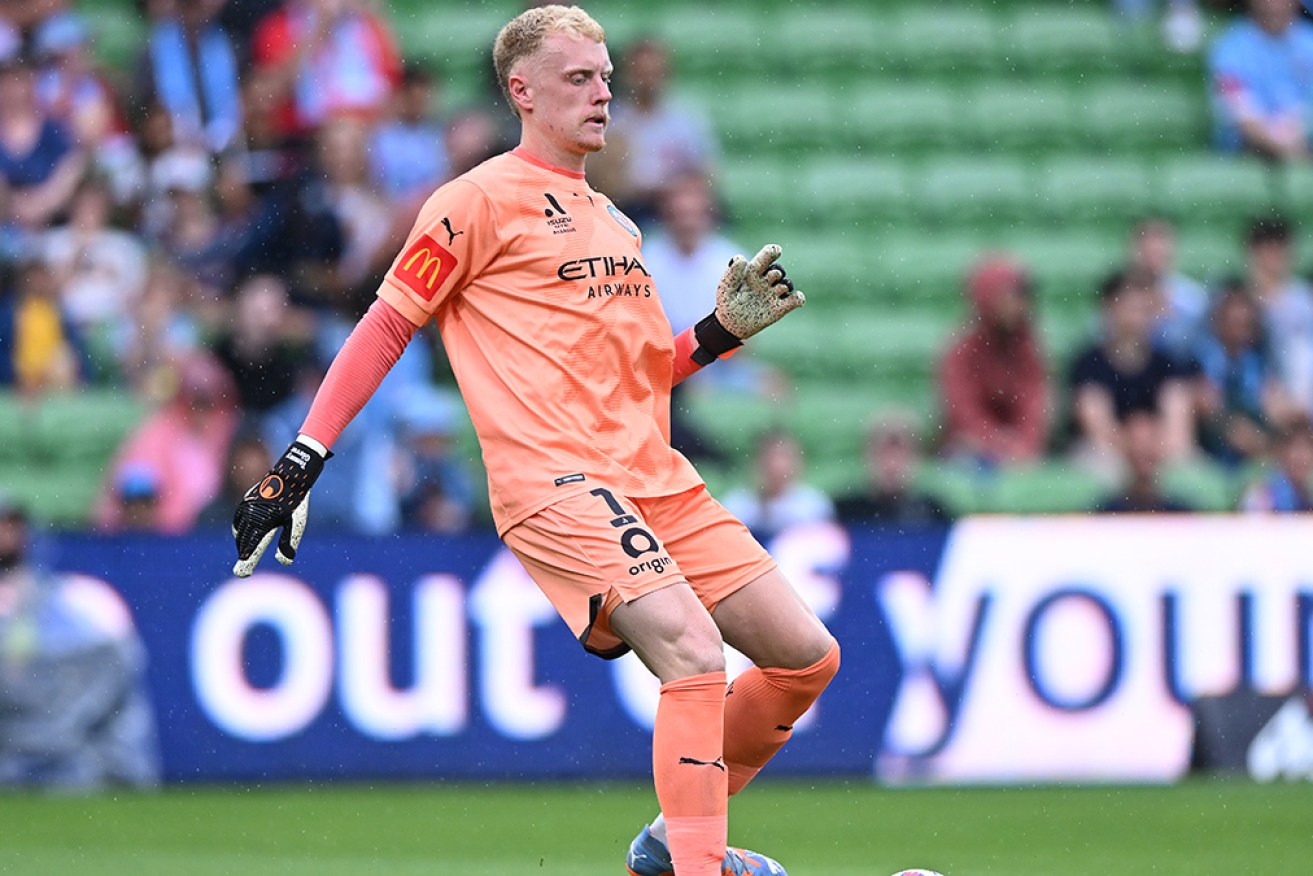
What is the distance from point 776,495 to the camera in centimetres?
945

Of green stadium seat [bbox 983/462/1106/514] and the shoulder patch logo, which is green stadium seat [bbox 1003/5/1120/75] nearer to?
green stadium seat [bbox 983/462/1106/514]

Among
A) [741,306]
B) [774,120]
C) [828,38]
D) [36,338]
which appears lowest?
[36,338]

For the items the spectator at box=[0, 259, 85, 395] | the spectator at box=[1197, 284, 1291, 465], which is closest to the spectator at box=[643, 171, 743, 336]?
the spectator at box=[1197, 284, 1291, 465]

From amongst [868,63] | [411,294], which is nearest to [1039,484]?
[868,63]

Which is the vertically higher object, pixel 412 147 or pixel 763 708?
pixel 412 147

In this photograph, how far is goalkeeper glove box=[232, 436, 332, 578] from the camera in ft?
15.1

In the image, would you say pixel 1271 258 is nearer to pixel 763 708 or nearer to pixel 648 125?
pixel 648 125

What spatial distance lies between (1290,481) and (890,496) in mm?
2043

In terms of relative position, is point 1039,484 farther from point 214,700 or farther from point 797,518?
point 214,700

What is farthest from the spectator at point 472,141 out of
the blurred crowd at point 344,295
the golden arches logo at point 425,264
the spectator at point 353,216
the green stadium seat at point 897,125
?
the golden arches logo at point 425,264

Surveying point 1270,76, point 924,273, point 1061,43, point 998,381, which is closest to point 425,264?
point 998,381

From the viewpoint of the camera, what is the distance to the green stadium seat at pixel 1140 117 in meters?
13.2

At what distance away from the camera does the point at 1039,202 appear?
12.8m

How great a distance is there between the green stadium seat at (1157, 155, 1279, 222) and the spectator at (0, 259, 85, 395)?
6870 millimetres
